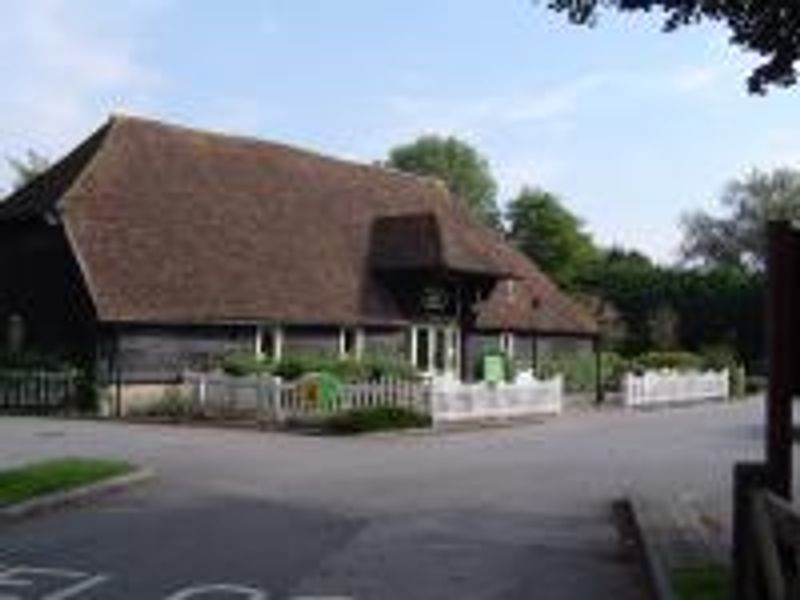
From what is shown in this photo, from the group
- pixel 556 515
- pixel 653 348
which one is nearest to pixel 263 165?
pixel 653 348

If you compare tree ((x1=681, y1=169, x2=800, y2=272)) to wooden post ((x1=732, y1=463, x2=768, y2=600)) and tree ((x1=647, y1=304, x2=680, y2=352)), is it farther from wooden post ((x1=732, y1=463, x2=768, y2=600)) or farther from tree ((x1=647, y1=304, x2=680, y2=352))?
wooden post ((x1=732, y1=463, x2=768, y2=600))

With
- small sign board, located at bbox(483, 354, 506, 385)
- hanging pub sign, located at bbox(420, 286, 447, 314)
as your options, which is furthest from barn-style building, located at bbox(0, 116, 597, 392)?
small sign board, located at bbox(483, 354, 506, 385)

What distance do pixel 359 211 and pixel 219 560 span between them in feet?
119

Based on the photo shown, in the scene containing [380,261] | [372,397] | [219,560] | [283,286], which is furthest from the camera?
[380,261]

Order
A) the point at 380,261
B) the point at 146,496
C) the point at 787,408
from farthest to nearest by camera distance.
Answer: the point at 380,261 < the point at 146,496 < the point at 787,408

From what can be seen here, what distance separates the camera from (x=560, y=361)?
53.0 m

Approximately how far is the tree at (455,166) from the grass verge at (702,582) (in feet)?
324

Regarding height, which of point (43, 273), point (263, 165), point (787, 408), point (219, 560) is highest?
point (263, 165)

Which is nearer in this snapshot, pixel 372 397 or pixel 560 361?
pixel 372 397

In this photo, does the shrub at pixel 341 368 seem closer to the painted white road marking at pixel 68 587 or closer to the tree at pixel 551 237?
the painted white road marking at pixel 68 587

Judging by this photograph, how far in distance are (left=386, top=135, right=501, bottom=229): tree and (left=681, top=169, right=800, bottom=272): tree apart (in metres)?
18.6

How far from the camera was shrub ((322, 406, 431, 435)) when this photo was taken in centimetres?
3047

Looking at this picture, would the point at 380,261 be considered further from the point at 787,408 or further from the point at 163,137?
the point at 787,408

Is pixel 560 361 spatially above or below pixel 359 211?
below
